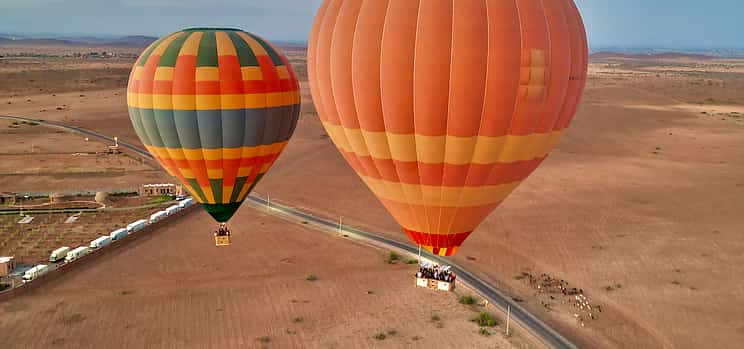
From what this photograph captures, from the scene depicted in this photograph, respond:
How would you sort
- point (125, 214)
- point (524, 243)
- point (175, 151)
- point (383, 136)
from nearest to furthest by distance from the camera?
point (383, 136), point (175, 151), point (524, 243), point (125, 214)

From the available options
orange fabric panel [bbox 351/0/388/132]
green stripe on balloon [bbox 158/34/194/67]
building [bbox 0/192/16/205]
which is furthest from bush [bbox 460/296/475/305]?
building [bbox 0/192/16/205]

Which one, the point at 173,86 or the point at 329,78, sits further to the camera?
the point at 173,86

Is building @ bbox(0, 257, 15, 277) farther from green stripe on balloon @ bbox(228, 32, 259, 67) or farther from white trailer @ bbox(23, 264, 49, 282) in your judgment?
green stripe on balloon @ bbox(228, 32, 259, 67)

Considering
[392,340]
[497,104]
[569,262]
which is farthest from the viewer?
[569,262]

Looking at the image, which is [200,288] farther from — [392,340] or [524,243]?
[524,243]

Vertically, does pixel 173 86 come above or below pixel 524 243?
→ above

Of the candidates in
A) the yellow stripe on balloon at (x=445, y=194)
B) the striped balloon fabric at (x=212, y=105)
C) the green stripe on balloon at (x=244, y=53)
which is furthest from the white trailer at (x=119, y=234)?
the yellow stripe on balloon at (x=445, y=194)

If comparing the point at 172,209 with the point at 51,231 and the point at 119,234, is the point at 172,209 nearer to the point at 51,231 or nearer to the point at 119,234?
the point at 119,234

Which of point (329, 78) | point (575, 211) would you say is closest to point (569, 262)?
point (575, 211)
